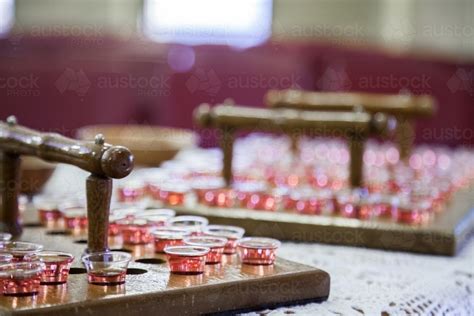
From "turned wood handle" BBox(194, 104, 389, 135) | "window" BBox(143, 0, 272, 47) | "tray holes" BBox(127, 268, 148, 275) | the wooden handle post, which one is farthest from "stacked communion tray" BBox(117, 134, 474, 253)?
"window" BBox(143, 0, 272, 47)

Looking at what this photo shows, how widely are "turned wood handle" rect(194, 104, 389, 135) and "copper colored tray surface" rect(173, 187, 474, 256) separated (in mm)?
304

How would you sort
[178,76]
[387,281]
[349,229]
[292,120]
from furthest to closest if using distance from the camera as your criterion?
[178,76], [292,120], [349,229], [387,281]

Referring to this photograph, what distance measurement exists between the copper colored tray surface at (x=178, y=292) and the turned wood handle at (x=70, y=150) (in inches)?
6.3

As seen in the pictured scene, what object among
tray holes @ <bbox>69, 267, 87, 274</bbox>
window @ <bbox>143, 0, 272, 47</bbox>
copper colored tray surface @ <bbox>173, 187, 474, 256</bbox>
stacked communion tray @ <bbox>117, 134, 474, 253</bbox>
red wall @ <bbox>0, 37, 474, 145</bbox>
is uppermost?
window @ <bbox>143, 0, 272, 47</bbox>

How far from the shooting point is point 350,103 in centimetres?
292

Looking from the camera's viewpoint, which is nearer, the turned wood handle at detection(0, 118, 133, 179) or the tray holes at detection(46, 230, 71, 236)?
the turned wood handle at detection(0, 118, 133, 179)

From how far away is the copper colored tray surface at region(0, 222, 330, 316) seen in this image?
1.14 metres

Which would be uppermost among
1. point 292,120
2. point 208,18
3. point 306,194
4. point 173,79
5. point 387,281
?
point 208,18

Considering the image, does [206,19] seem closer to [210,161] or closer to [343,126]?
[210,161]

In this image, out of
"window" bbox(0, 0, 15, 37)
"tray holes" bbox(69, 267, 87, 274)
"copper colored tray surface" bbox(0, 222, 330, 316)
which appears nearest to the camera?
"copper colored tray surface" bbox(0, 222, 330, 316)

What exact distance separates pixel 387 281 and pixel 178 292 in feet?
1.77

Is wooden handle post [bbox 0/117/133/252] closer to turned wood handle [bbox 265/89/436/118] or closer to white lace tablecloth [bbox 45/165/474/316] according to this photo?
white lace tablecloth [bbox 45/165/474/316]

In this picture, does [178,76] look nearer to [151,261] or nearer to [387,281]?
[387,281]

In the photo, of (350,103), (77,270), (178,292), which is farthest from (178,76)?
(178,292)
